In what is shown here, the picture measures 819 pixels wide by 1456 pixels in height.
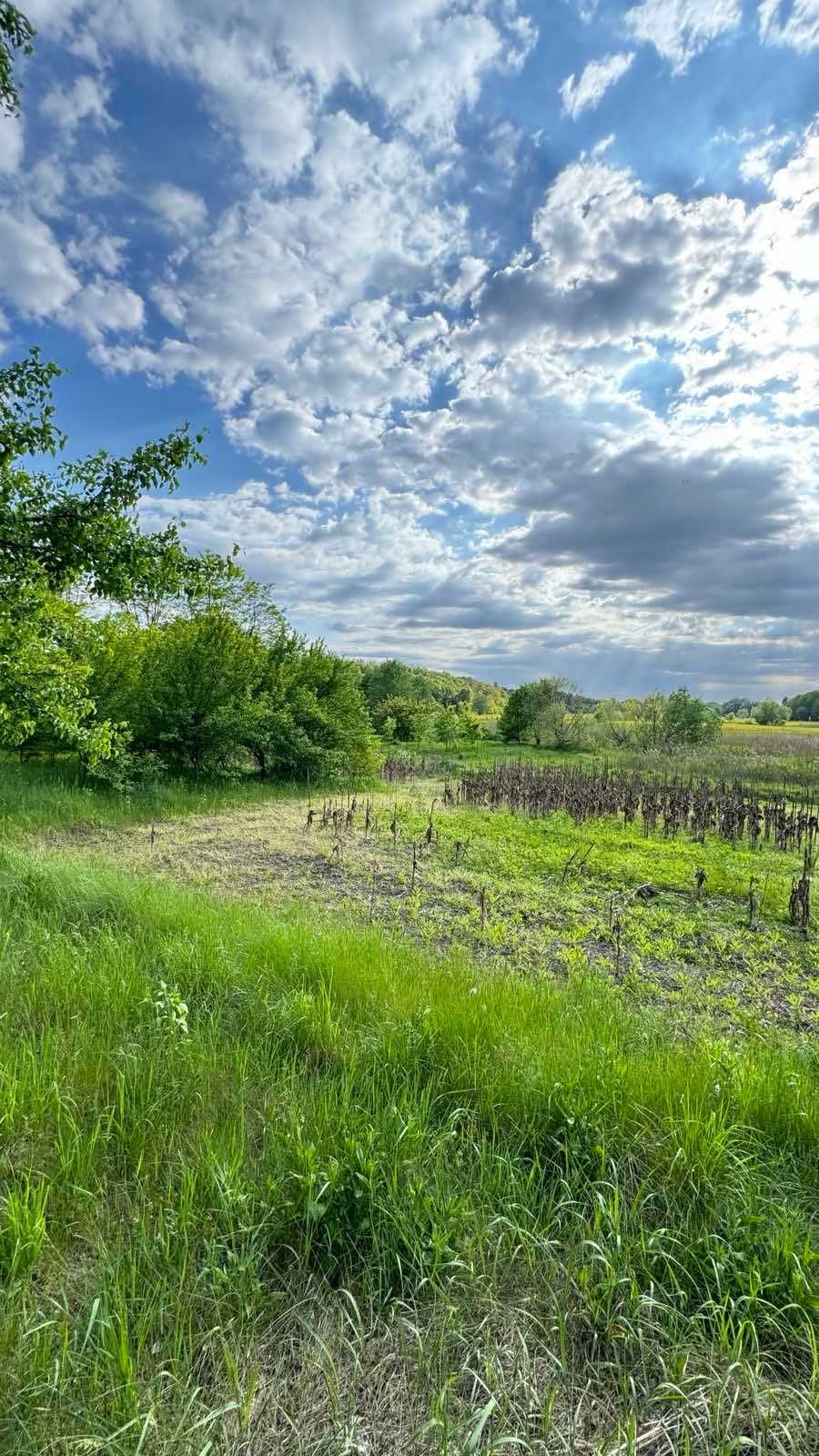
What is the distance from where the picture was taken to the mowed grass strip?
4.34ft

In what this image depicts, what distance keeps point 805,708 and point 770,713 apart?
8660mm

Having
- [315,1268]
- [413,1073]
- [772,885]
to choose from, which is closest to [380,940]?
[413,1073]

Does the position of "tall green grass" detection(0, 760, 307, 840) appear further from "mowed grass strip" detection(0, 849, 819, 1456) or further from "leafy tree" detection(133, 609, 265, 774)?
"mowed grass strip" detection(0, 849, 819, 1456)

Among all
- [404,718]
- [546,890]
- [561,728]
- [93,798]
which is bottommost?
[546,890]

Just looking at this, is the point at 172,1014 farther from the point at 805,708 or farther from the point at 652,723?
the point at 805,708

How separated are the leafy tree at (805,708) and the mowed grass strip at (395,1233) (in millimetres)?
59029

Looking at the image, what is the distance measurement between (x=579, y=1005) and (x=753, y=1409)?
216cm

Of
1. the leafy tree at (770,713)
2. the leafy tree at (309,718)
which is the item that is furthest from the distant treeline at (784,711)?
the leafy tree at (309,718)

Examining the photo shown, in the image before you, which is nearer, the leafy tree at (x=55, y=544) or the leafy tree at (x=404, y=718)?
the leafy tree at (x=55, y=544)

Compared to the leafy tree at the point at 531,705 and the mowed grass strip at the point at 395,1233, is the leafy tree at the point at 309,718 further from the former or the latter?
the leafy tree at the point at 531,705

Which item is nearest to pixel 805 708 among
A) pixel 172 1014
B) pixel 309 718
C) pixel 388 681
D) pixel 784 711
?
pixel 784 711

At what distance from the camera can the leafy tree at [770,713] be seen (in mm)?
49312

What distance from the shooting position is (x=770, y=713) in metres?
49.8

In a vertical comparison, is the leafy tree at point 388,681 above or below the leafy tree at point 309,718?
above
